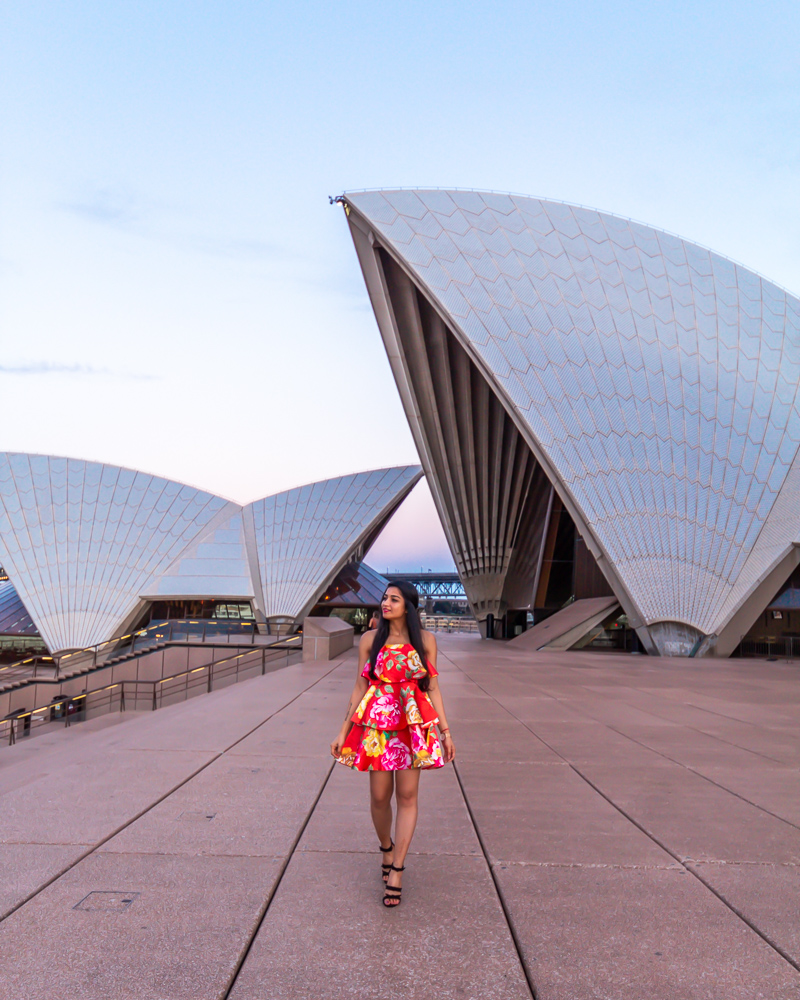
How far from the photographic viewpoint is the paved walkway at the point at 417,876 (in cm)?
242

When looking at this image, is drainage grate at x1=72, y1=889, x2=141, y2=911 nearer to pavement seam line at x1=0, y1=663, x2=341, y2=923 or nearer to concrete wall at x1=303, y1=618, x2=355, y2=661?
pavement seam line at x1=0, y1=663, x2=341, y2=923

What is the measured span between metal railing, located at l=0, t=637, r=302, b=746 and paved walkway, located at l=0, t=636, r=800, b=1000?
12.4m

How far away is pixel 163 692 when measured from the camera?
19312 millimetres

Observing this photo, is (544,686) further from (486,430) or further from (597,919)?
(486,430)

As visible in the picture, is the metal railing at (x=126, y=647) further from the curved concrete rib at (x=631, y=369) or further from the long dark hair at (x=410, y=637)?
the long dark hair at (x=410, y=637)

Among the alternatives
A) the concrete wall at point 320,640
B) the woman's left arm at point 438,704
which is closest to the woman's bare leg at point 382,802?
the woman's left arm at point 438,704

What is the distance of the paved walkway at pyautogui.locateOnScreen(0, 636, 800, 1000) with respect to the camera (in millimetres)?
2422

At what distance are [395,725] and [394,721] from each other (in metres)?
0.02

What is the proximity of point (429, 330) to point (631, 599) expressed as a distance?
12950 millimetres

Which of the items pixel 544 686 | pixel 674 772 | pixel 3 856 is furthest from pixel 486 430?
pixel 3 856

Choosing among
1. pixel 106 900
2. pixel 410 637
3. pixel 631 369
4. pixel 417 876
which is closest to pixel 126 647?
pixel 631 369

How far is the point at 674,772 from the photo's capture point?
555 centimetres

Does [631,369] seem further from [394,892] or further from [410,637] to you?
[394,892]

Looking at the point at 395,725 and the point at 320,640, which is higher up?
the point at 395,725
